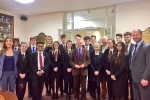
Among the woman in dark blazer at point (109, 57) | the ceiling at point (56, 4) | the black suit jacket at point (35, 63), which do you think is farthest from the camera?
the ceiling at point (56, 4)

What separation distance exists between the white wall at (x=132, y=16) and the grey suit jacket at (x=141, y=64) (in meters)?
3.87

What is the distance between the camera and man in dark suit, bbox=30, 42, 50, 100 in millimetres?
3625

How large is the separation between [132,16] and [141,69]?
4.22 metres

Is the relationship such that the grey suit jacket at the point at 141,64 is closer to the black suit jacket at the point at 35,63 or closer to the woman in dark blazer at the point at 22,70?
the black suit jacket at the point at 35,63

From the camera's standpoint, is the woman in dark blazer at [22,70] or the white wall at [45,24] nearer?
the woman in dark blazer at [22,70]

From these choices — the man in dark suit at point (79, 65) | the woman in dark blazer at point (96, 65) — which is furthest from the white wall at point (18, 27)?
the woman in dark blazer at point (96, 65)

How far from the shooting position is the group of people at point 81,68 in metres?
2.69

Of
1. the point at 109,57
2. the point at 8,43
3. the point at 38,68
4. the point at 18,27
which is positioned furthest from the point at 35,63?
the point at 18,27

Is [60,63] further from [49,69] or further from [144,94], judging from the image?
[144,94]

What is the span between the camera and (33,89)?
3666mm

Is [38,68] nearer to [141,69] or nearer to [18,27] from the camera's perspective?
[141,69]

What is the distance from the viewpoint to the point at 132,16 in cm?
624

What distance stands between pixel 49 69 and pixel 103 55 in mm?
1465

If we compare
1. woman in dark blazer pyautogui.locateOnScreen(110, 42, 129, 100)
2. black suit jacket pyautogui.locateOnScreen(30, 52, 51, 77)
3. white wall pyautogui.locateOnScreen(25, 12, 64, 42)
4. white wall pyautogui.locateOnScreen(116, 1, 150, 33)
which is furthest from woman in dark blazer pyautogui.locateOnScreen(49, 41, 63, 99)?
white wall pyautogui.locateOnScreen(25, 12, 64, 42)
